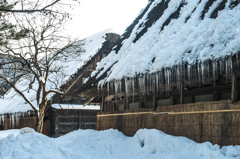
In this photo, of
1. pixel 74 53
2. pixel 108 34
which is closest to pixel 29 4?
pixel 74 53

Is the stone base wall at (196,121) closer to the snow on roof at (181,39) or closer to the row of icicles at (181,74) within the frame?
the row of icicles at (181,74)

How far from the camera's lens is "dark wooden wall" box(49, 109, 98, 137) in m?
19.1

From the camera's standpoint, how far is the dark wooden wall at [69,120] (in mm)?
19078

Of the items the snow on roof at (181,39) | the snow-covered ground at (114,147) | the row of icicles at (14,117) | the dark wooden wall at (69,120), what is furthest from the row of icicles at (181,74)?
the row of icicles at (14,117)

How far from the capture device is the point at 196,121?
7207mm

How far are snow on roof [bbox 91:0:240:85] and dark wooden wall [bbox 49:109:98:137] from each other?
8375 millimetres

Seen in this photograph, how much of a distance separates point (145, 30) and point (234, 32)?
5.57 meters

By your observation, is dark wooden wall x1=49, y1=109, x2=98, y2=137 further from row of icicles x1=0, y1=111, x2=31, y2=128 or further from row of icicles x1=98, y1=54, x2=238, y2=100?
row of icicles x1=98, y1=54, x2=238, y2=100

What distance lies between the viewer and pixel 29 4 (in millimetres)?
6602

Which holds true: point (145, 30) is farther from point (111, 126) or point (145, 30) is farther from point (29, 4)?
point (29, 4)

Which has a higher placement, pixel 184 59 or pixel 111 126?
pixel 184 59

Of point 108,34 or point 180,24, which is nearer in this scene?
point 180,24

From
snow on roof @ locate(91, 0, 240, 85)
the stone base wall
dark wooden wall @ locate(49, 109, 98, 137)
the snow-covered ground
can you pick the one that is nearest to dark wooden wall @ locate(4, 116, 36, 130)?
dark wooden wall @ locate(49, 109, 98, 137)

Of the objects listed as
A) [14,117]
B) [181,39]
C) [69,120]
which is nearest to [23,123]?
[14,117]
